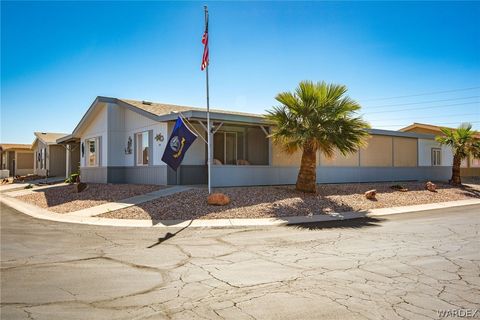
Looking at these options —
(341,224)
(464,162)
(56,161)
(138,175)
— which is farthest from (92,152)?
(464,162)

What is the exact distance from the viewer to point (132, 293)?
4.67m

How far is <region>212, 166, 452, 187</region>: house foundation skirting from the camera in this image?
1647 cm

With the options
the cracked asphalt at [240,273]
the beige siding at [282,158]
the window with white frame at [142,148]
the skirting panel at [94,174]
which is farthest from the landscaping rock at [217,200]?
the skirting panel at [94,174]

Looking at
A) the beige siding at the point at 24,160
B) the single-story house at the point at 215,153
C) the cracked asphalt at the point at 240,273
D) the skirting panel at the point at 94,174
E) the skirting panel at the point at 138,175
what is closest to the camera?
the cracked asphalt at the point at 240,273

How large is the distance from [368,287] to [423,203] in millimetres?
13176

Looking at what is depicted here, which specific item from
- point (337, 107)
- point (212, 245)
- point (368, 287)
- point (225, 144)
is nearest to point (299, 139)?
point (337, 107)

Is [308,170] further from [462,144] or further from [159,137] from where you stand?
[462,144]

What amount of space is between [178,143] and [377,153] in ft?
47.4

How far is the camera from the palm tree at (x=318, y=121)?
1435cm

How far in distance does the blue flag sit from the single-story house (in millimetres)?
1093

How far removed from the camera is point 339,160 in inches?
835

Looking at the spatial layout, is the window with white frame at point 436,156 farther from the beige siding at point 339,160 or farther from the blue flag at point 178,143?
the blue flag at point 178,143

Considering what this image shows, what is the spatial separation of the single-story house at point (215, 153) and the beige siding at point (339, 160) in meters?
0.06

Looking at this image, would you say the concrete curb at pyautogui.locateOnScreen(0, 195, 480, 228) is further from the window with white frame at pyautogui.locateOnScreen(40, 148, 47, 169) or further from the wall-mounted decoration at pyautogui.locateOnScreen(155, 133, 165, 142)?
the window with white frame at pyautogui.locateOnScreen(40, 148, 47, 169)
